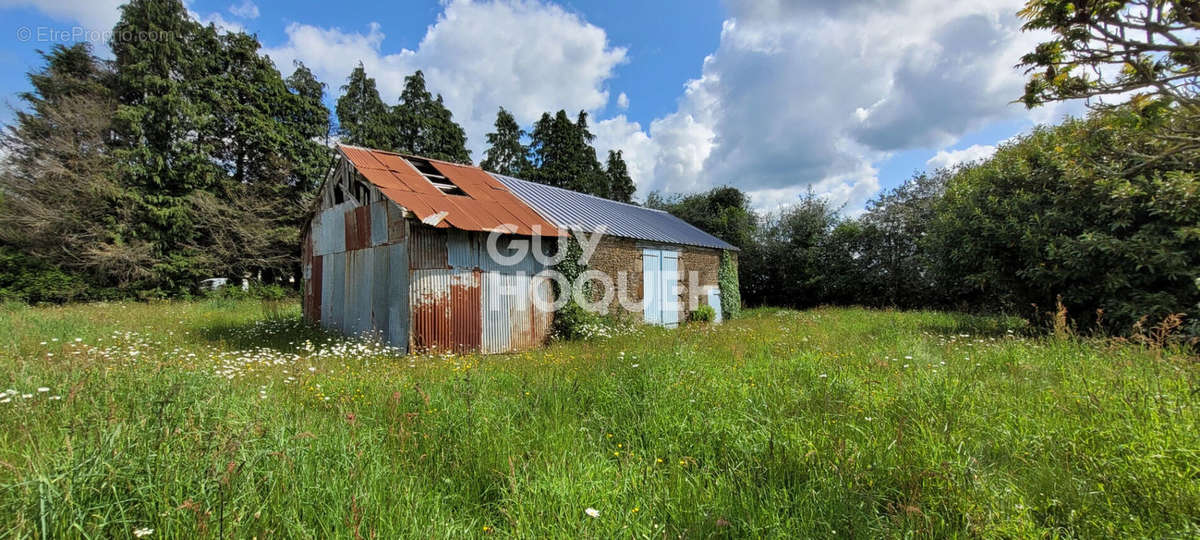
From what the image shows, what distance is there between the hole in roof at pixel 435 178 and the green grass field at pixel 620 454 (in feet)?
21.2

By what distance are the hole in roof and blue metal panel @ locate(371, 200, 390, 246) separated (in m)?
1.47

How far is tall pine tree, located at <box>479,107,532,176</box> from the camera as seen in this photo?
1189 inches

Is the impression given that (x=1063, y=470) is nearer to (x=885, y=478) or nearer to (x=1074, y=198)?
(x=885, y=478)

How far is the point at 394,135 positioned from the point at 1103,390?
30.1 m

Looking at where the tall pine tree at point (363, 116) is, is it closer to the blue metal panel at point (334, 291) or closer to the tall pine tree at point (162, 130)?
the tall pine tree at point (162, 130)

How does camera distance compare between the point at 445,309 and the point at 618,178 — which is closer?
the point at 445,309

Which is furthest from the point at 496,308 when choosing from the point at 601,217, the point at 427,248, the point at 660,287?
the point at 660,287

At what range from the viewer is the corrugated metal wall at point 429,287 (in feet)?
28.2

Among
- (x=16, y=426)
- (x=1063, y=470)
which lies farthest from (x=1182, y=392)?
(x=16, y=426)

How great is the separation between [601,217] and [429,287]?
661 cm

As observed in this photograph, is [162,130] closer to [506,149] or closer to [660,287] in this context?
[506,149]

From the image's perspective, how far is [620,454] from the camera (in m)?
3.28

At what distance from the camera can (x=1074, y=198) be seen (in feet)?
28.8

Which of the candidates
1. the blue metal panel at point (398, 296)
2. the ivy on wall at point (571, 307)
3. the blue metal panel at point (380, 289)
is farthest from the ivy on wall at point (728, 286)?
the blue metal panel at point (380, 289)
